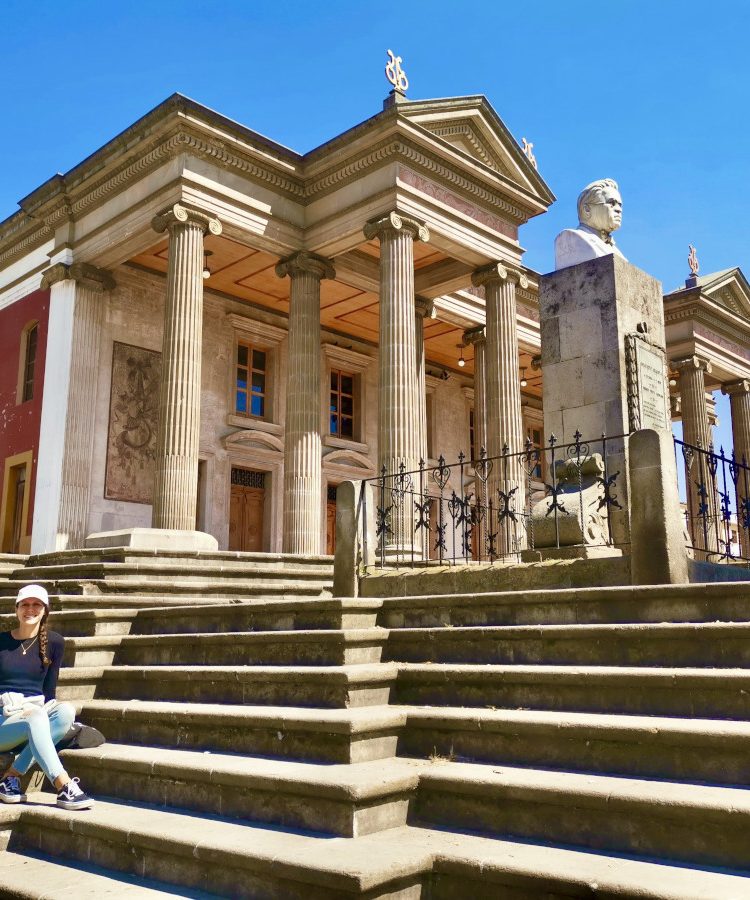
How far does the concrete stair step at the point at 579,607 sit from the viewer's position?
16.6 feet

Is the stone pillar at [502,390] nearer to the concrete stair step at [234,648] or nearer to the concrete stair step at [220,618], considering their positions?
the concrete stair step at [220,618]

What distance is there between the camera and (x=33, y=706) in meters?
5.39

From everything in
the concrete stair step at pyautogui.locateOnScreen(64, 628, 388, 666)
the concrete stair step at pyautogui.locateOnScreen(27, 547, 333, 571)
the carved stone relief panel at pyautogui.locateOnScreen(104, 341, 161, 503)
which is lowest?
the concrete stair step at pyautogui.locateOnScreen(64, 628, 388, 666)

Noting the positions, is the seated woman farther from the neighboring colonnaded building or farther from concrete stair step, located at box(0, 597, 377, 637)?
the neighboring colonnaded building

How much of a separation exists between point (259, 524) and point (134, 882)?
18.4m

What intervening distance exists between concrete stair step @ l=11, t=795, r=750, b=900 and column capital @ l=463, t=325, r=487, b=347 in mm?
19691

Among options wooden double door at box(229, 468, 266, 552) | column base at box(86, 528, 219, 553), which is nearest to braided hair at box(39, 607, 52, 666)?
column base at box(86, 528, 219, 553)

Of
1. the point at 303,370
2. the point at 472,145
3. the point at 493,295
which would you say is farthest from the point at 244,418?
the point at 472,145

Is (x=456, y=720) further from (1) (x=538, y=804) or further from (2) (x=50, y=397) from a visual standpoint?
(2) (x=50, y=397)

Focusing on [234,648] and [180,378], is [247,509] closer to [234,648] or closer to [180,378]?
[180,378]

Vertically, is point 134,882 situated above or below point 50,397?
below

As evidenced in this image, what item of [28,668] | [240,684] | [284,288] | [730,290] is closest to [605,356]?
[240,684]

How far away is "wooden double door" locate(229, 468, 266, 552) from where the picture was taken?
22.2 m

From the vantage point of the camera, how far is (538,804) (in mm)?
4176
